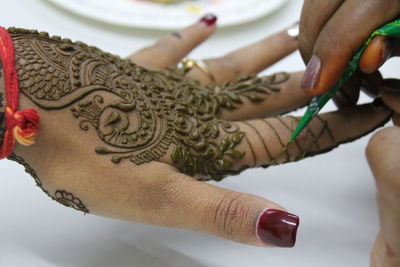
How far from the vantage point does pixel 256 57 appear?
1.45 meters

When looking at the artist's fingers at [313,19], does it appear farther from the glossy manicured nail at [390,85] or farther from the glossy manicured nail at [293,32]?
the glossy manicured nail at [293,32]

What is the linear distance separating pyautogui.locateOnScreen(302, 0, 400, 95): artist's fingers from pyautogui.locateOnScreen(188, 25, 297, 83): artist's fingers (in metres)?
0.57

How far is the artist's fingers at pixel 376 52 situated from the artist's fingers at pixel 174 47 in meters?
0.65

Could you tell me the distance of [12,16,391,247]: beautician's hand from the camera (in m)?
0.82

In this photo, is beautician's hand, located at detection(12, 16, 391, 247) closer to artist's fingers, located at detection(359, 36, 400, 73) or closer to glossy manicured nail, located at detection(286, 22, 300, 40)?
artist's fingers, located at detection(359, 36, 400, 73)

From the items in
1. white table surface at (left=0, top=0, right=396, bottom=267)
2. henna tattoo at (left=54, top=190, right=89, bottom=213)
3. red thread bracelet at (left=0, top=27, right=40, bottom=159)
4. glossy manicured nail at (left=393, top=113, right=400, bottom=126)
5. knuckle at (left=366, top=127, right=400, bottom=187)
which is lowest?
white table surface at (left=0, top=0, right=396, bottom=267)

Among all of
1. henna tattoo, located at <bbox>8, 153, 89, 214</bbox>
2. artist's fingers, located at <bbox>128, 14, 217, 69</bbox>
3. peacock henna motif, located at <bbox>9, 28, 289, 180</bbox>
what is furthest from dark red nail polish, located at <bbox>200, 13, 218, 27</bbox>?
henna tattoo, located at <bbox>8, 153, 89, 214</bbox>

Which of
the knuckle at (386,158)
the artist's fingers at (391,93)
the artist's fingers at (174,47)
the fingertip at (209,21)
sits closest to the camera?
the knuckle at (386,158)

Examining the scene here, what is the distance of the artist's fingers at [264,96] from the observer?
1167mm

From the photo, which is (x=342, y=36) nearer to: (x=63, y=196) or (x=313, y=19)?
(x=313, y=19)

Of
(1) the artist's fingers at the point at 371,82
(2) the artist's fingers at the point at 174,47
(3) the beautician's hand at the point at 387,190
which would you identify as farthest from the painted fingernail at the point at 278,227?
(2) the artist's fingers at the point at 174,47

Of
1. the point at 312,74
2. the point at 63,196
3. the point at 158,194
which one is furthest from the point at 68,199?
the point at 312,74

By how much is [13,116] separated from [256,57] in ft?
2.71

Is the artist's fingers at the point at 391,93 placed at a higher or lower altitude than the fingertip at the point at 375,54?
lower
